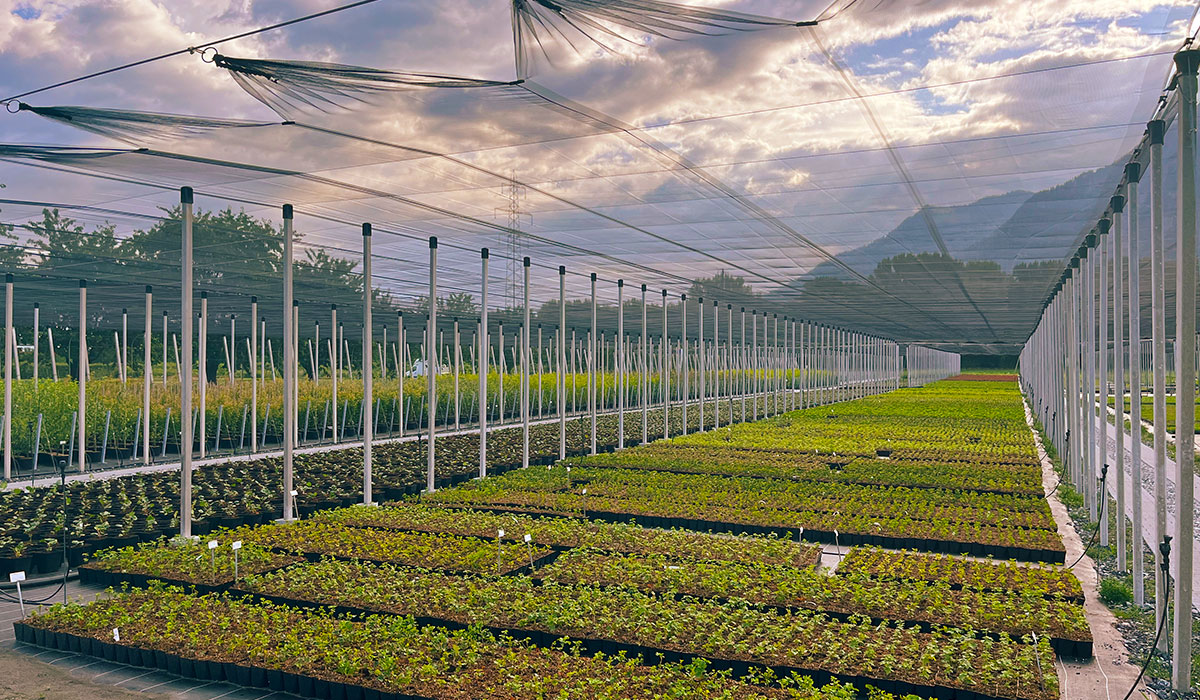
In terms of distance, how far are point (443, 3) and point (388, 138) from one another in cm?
235

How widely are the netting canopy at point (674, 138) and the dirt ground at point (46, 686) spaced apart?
455 centimetres

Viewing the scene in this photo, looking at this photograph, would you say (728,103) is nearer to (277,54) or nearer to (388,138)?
(388,138)

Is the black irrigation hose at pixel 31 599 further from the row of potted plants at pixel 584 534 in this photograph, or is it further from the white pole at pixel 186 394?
the row of potted plants at pixel 584 534

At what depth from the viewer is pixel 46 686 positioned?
5660mm

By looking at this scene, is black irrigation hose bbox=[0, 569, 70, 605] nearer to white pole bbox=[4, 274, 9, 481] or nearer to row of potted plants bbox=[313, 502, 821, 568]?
row of potted plants bbox=[313, 502, 821, 568]

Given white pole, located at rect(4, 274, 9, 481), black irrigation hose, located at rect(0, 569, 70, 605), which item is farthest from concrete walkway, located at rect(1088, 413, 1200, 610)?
white pole, located at rect(4, 274, 9, 481)

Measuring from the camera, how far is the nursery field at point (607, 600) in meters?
5.61

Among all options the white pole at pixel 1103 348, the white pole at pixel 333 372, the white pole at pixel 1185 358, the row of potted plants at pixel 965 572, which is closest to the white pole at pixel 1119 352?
the row of potted plants at pixel 965 572

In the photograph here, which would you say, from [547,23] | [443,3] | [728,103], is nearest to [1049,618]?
[728,103]

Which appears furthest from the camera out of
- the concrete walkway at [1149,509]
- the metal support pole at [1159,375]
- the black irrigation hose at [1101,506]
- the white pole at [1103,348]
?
the white pole at [1103,348]

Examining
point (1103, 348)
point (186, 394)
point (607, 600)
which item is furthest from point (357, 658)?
point (1103, 348)

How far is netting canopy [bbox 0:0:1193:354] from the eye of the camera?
622cm

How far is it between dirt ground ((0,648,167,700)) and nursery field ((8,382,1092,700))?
0.36 m

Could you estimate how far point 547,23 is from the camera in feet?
20.2
